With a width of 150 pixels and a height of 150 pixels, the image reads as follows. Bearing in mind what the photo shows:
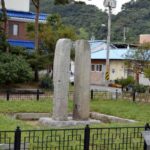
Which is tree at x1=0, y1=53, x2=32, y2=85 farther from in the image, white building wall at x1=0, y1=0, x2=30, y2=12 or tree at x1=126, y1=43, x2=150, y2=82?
white building wall at x1=0, y1=0, x2=30, y2=12

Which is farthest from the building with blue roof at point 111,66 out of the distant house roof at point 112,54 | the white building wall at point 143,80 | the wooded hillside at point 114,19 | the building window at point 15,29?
the wooded hillside at point 114,19

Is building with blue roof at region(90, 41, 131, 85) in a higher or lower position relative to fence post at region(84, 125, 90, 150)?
higher

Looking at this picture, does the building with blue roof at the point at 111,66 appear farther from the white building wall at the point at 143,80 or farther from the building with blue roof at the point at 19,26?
the building with blue roof at the point at 19,26

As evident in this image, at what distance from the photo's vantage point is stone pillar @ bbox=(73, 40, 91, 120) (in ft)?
52.9

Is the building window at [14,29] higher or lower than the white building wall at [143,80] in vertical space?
higher

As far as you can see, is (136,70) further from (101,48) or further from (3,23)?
(101,48)

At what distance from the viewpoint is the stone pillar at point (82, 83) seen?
1611cm

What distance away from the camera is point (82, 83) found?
16.2 meters

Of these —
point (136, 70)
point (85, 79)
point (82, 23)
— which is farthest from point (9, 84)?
point (82, 23)

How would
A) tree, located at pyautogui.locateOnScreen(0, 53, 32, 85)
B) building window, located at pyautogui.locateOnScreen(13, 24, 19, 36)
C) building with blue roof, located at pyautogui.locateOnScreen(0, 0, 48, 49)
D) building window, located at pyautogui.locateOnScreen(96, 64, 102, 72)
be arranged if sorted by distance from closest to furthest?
tree, located at pyautogui.locateOnScreen(0, 53, 32, 85), building with blue roof, located at pyautogui.locateOnScreen(0, 0, 48, 49), building window, located at pyautogui.locateOnScreen(13, 24, 19, 36), building window, located at pyautogui.locateOnScreen(96, 64, 102, 72)

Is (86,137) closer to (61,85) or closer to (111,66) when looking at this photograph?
(61,85)

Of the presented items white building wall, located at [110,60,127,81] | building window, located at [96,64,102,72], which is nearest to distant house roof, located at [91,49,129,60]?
white building wall, located at [110,60,127,81]

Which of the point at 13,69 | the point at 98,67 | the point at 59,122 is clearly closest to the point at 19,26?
the point at 98,67

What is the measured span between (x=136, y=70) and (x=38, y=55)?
7.88 metres
